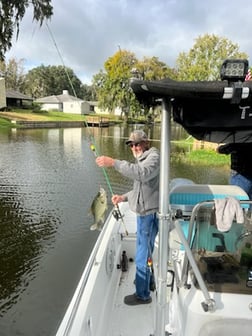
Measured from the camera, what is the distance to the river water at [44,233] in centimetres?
459

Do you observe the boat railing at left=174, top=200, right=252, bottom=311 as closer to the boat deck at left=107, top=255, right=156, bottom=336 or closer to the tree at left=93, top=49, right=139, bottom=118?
the boat deck at left=107, top=255, right=156, bottom=336

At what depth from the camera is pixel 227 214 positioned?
1.88m

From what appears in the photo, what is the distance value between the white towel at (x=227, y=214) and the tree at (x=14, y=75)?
60.6m

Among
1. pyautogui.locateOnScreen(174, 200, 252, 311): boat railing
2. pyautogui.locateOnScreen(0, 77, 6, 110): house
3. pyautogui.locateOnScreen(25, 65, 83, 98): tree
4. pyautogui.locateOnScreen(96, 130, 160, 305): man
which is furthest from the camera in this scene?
pyautogui.locateOnScreen(25, 65, 83, 98): tree

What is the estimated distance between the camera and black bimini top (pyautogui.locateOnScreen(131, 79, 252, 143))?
1.56m

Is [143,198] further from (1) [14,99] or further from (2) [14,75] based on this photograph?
(2) [14,75]

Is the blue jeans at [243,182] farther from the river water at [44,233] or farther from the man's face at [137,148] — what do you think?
the river water at [44,233]

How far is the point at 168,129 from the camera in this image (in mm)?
1815

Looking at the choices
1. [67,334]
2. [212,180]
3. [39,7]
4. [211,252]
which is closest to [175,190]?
[211,252]

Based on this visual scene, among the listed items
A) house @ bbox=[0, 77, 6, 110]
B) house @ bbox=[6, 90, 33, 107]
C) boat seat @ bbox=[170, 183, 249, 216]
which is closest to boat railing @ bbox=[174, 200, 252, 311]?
boat seat @ bbox=[170, 183, 249, 216]

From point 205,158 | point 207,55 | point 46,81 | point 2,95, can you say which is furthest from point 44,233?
point 46,81

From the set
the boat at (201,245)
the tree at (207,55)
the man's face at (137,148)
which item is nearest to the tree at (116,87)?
the tree at (207,55)

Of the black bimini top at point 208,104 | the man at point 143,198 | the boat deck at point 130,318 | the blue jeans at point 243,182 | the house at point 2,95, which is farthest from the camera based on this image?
the house at point 2,95

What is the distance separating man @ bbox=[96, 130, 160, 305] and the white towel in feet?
2.86
